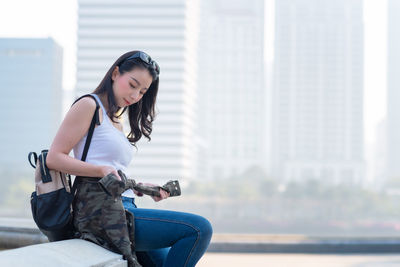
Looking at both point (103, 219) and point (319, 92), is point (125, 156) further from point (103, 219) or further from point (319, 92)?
point (319, 92)

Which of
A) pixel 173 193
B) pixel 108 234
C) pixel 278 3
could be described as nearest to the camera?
pixel 108 234

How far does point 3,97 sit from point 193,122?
3806cm

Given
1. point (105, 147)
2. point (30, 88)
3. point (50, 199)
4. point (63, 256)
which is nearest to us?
point (63, 256)

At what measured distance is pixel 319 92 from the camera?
11238cm

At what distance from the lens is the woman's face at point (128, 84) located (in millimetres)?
1893

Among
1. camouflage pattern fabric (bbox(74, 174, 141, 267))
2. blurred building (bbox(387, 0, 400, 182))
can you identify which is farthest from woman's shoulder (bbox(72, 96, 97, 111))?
blurred building (bbox(387, 0, 400, 182))

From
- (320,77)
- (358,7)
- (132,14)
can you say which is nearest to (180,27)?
(132,14)

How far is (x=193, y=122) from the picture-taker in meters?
98.2

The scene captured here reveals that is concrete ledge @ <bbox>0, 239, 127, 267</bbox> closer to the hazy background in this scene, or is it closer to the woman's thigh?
the woman's thigh

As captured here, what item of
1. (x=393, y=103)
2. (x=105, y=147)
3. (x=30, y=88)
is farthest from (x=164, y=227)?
(x=393, y=103)

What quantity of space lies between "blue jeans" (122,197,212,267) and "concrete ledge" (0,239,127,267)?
0.40 ft

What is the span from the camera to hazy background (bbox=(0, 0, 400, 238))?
85.2 meters

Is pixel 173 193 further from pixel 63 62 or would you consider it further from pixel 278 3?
pixel 278 3

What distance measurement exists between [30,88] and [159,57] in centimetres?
2700
